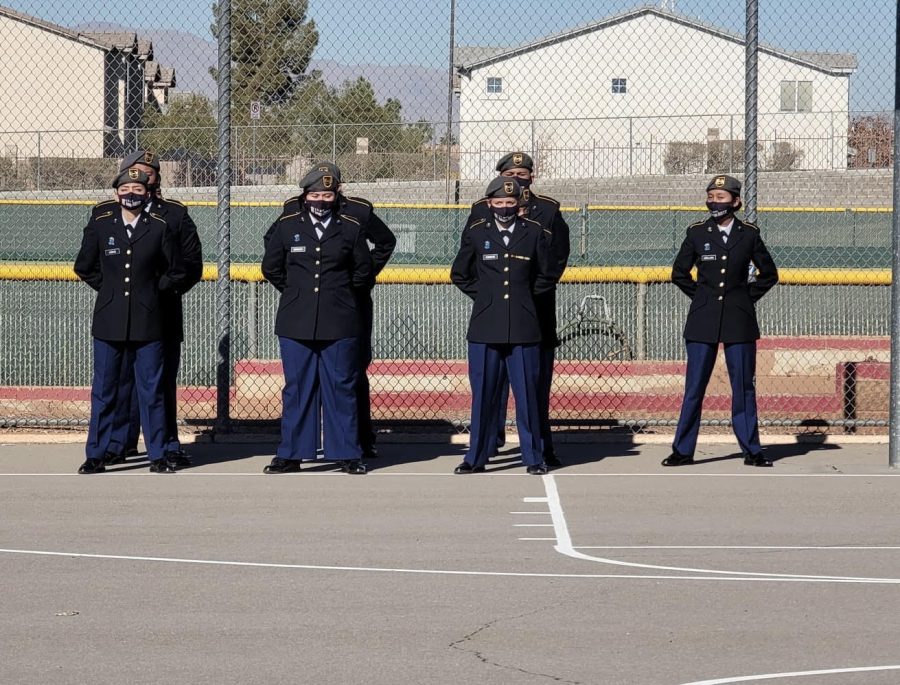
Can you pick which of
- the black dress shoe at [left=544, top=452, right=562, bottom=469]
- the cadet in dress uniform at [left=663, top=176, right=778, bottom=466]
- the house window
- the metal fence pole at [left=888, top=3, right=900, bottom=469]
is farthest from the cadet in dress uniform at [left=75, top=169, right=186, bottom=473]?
the house window

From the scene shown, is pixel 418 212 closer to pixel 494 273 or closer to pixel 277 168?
pixel 277 168

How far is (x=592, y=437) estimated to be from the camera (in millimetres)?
12781

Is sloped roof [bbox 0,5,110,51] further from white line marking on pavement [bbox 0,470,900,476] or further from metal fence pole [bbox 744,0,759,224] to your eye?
metal fence pole [bbox 744,0,759,224]

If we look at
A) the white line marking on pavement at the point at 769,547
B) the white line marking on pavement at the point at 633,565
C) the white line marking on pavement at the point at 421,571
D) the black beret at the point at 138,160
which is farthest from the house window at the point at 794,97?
the white line marking on pavement at the point at 421,571

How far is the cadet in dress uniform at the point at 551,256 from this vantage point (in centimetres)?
1123

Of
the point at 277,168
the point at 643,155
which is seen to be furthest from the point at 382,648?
the point at 643,155

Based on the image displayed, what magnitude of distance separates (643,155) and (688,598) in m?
31.7

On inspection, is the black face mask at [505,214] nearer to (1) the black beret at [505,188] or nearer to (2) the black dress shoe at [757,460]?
(1) the black beret at [505,188]

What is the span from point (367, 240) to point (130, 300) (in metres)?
1.63

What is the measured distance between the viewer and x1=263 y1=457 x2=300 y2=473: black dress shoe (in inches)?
438

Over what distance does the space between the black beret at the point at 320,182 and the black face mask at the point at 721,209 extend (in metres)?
2.53

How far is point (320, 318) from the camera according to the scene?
10.9 meters

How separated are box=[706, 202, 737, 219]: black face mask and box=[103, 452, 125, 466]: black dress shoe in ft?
14.0

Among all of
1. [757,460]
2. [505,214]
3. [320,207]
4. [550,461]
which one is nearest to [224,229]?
[320,207]
